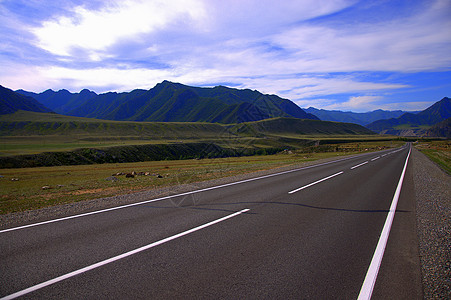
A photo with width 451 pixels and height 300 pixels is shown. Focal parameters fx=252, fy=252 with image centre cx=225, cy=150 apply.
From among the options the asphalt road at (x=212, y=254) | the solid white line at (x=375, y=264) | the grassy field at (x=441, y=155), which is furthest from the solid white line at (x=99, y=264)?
the grassy field at (x=441, y=155)

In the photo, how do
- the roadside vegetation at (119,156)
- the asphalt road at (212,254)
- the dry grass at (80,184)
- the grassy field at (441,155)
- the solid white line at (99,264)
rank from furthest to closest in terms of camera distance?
the grassy field at (441,155)
the roadside vegetation at (119,156)
the dry grass at (80,184)
the asphalt road at (212,254)
the solid white line at (99,264)

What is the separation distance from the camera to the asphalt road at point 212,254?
384 centimetres

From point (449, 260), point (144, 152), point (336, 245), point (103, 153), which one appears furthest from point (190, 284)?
point (144, 152)

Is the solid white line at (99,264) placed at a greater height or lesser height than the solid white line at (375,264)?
greater

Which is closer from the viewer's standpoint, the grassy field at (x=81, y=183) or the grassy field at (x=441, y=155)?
the grassy field at (x=81, y=183)

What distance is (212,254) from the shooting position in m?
4.97

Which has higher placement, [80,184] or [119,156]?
[80,184]

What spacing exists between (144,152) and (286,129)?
454ft

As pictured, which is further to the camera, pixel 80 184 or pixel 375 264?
pixel 80 184

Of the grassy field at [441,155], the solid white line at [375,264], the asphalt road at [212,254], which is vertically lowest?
the grassy field at [441,155]

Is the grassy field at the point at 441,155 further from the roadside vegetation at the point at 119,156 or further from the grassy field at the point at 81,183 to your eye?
the grassy field at the point at 81,183

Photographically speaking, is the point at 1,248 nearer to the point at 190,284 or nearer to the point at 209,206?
the point at 190,284

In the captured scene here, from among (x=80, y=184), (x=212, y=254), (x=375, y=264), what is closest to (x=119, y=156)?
(x=80, y=184)

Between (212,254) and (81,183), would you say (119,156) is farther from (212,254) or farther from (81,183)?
(212,254)
